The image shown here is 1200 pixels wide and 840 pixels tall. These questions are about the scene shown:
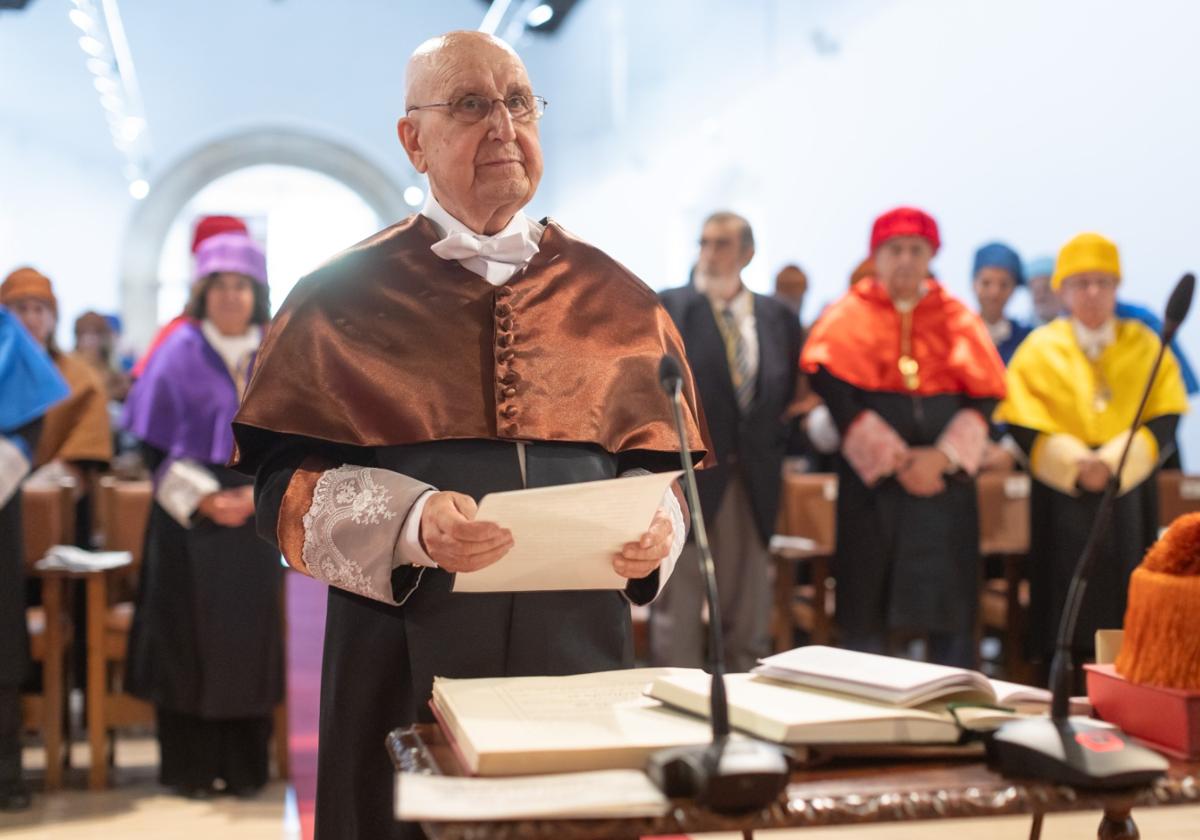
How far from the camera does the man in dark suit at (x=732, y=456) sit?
5.20 m

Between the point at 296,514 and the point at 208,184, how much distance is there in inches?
527

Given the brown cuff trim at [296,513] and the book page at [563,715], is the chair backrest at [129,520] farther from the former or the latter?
the book page at [563,715]

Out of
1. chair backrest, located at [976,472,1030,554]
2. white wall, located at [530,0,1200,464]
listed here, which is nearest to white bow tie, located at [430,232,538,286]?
chair backrest, located at [976,472,1030,554]

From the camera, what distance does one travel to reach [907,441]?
5.00 m

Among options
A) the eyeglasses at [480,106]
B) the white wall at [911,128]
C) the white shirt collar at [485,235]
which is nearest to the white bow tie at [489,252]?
the white shirt collar at [485,235]

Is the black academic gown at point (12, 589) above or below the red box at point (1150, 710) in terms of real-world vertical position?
below

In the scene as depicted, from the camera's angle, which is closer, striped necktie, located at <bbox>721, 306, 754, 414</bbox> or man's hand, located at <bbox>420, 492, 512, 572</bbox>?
man's hand, located at <bbox>420, 492, 512, 572</bbox>

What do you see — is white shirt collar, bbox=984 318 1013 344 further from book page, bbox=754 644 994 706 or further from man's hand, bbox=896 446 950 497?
book page, bbox=754 644 994 706

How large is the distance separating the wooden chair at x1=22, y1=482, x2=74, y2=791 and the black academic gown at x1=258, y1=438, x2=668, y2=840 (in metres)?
3.18

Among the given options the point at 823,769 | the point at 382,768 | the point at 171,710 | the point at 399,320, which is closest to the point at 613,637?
the point at 382,768

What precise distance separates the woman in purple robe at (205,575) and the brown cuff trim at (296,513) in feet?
9.38

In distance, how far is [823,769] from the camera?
1428 mm

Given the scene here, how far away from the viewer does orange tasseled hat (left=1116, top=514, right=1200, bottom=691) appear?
1.53 m

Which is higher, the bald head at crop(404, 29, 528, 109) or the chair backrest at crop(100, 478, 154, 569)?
the bald head at crop(404, 29, 528, 109)
